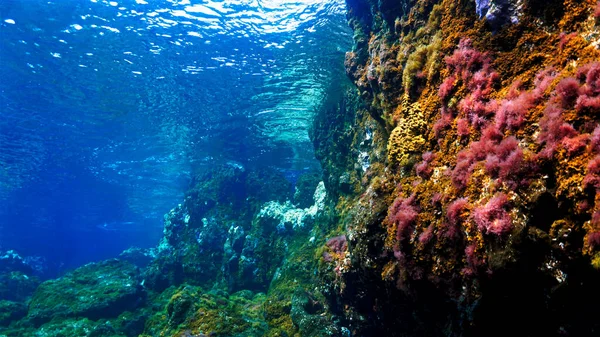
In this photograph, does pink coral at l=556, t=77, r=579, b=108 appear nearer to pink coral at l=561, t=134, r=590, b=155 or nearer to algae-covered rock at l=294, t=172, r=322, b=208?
pink coral at l=561, t=134, r=590, b=155

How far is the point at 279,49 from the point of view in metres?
17.9

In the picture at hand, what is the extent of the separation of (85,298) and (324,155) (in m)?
17.5

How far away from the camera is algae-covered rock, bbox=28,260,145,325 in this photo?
18.0 metres

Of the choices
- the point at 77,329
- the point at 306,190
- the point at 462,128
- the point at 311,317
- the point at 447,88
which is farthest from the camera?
the point at 306,190

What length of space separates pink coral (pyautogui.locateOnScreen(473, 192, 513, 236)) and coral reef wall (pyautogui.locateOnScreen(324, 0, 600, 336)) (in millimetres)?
16

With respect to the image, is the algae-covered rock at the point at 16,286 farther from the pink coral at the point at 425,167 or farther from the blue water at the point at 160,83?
the pink coral at the point at 425,167

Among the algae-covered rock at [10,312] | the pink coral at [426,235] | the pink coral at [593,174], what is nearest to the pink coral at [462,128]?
the pink coral at [426,235]

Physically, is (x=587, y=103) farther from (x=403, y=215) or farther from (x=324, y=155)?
(x=324, y=155)

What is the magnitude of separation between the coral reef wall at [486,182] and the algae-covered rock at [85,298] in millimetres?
17126

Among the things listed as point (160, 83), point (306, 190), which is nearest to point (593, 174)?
point (306, 190)

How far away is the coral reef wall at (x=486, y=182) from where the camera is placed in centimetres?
363

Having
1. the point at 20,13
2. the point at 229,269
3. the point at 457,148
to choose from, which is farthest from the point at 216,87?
the point at 457,148

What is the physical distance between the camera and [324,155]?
1814 centimetres

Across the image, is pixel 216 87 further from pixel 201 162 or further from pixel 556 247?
pixel 556 247
